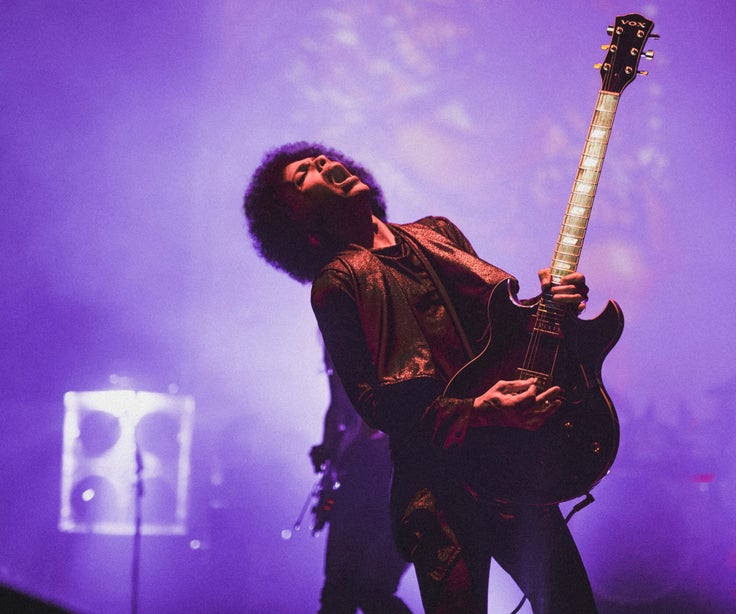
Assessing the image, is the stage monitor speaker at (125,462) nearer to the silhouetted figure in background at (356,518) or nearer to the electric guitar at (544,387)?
A: the silhouetted figure in background at (356,518)

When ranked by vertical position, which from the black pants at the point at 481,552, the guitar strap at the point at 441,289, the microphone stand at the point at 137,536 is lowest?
the microphone stand at the point at 137,536

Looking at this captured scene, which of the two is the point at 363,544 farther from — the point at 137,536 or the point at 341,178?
the point at 341,178

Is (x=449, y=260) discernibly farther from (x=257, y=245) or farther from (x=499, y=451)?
(x=257, y=245)

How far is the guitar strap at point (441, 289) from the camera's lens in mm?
1799

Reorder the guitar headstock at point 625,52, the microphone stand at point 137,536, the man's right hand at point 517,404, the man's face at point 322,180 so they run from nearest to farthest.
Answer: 1. the man's right hand at point 517,404
2. the guitar headstock at point 625,52
3. the man's face at point 322,180
4. the microphone stand at point 137,536

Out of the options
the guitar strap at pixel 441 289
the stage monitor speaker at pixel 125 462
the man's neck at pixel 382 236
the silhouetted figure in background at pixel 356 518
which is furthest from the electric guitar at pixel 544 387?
the stage monitor speaker at pixel 125 462

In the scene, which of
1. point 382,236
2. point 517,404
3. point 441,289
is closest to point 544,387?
point 517,404

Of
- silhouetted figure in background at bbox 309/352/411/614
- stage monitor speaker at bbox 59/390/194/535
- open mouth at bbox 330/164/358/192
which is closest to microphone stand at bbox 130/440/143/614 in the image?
stage monitor speaker at bbox 59/390/194/535

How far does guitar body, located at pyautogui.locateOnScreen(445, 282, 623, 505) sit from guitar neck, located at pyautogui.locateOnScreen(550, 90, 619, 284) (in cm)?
20

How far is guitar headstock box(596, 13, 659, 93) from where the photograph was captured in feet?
6.31

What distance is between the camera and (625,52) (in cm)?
194

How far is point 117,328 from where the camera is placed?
11.9ft

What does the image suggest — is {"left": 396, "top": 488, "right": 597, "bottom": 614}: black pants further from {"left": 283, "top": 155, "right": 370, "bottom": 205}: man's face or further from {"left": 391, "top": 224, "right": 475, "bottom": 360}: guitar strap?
{"left": 283, "top": 155, "right": 370, "bottom": 205}: man's face

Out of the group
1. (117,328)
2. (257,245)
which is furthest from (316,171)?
(117,328)
